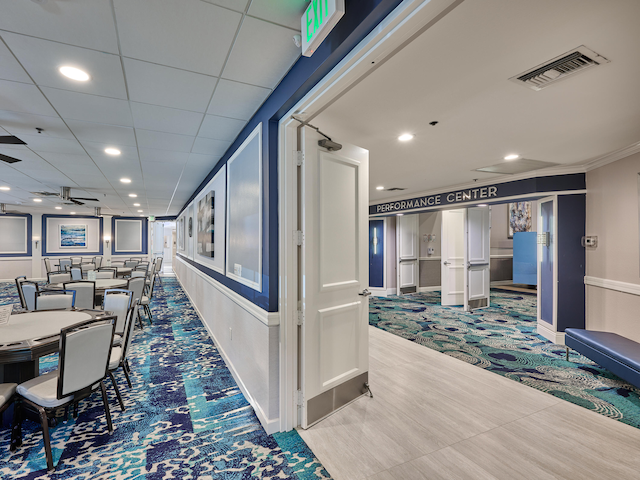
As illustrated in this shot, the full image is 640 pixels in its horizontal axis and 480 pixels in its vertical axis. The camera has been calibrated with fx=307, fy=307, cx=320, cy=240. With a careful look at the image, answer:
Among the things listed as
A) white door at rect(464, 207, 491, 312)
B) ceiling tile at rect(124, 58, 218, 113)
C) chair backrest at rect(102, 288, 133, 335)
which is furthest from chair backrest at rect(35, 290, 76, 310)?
white door at rect(464, 207, 491, 312)

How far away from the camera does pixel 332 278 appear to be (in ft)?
8.92

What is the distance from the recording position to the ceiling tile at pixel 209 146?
3.76 m

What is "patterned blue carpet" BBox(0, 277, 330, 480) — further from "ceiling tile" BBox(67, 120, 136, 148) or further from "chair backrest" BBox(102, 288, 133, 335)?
"ceiling tile" BBox(67, 120, 136, 148)

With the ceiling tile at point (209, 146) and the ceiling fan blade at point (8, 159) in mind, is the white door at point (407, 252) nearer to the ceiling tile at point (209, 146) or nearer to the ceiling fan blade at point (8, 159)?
the ceiling tile at point (209, 146)

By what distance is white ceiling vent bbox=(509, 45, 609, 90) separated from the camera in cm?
189

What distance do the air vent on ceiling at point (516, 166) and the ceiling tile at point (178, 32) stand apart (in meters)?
4.27

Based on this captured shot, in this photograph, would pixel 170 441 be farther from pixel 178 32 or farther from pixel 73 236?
pixel 73 236

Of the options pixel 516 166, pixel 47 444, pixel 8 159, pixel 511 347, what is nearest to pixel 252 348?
pixel 47 444

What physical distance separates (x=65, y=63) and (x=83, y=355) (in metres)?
2.05

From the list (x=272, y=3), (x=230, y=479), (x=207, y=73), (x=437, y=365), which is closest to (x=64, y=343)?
(x=230, y=479)

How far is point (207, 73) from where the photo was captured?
87.1 inches

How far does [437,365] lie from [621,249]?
284 cm

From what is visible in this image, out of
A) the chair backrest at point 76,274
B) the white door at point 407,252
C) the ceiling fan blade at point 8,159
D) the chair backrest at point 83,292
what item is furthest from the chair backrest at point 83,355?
the white door at point 407,252

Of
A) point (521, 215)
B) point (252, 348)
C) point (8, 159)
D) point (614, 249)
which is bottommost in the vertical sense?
point (252, 348)
